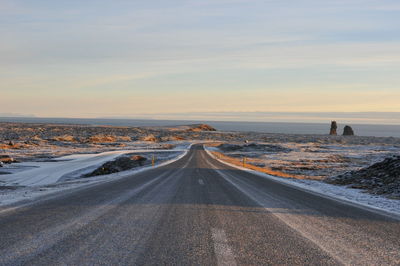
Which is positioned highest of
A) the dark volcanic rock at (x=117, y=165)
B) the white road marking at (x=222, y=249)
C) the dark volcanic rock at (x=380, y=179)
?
the white road marking at (x=222, y=249)

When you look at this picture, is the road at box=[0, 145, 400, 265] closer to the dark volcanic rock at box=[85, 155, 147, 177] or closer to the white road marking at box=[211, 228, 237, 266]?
the white road marking at box=[211, 228, 237, 266]

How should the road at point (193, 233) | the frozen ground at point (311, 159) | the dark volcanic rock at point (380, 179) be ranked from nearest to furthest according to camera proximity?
the road at point (193, 233) < the dark volcanic rock at point (380, 179) < the frozen ground at point (311, 159)

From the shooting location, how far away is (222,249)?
18.8 ft

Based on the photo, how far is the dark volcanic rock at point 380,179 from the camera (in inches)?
601

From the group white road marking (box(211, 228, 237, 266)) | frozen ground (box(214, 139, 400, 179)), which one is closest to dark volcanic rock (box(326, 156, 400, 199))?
frozen ground (box(214, 139, 400, 179))

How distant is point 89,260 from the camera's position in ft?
16.6

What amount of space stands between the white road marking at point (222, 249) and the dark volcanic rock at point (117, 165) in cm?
2372

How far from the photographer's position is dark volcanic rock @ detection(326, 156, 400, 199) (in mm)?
15274

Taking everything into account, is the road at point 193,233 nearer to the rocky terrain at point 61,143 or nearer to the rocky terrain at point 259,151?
the rocky terrain at point 259,151

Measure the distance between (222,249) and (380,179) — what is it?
14.6m

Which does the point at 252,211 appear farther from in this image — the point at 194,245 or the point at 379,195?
the point at 379,195

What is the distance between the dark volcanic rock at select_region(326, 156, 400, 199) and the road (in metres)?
5.34

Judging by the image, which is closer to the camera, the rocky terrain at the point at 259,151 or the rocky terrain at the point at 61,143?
the rocky terrain at the point at 259,151

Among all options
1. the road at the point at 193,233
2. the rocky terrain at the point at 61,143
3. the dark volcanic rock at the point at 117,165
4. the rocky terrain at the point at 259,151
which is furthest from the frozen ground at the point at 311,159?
the rocky terrain at the point at 61,143
